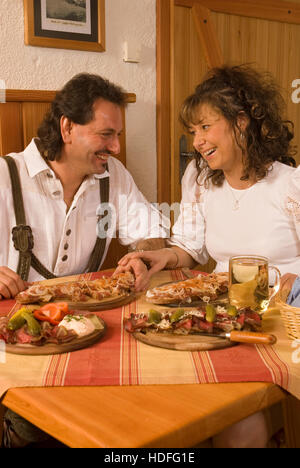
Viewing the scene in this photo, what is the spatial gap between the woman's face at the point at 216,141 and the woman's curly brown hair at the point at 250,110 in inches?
0.9

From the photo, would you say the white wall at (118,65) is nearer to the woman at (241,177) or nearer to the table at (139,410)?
the woman at (241,177)

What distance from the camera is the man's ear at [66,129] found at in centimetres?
226

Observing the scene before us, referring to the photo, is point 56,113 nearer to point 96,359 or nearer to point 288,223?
point 288,223

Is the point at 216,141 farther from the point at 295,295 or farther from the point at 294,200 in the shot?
the point at 295,295

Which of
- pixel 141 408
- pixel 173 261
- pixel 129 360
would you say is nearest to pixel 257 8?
pixel 173 261

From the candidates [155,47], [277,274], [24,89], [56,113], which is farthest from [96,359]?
[155,47]

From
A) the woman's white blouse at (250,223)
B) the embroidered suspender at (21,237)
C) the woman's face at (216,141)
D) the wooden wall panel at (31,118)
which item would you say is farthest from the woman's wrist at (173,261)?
the wooden wall panel at (31,118)

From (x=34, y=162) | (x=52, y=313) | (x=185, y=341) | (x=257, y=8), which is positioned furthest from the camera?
(x=257, y=8)

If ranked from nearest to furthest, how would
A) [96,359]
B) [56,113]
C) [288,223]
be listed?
[96,359] < [288,223] < [56,113]

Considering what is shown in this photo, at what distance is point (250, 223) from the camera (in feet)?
6.46

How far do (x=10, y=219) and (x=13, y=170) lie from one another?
21 centimetres

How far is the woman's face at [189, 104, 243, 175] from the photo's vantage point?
2023 millimetres

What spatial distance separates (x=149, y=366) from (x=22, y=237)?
1216 mm
